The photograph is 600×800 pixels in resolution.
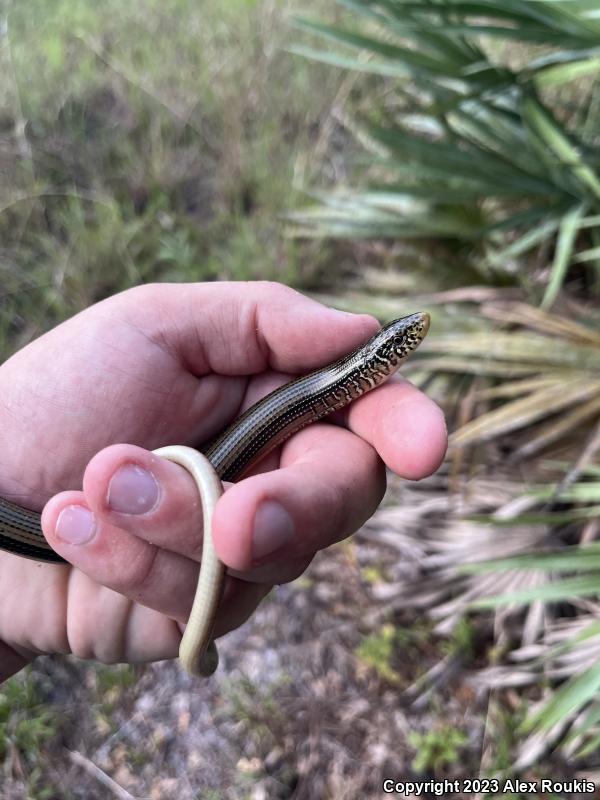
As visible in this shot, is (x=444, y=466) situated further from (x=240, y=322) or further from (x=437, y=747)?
(x=240, y=322)

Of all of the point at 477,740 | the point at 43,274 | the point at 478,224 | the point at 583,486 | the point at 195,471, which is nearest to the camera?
the point at 195,471

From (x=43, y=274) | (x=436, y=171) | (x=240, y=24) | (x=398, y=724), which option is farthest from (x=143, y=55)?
(x=398, y=724)

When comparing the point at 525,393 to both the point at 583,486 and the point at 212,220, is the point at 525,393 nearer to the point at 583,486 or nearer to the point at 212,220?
the point at 583,486

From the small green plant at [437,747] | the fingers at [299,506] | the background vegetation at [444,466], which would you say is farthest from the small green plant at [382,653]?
the fingers at [299,506]

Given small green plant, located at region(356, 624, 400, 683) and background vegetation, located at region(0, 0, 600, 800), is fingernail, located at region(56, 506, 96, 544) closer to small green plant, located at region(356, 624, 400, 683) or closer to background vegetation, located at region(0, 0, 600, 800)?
background vegetation, located at region(0, 0, 600, 800)

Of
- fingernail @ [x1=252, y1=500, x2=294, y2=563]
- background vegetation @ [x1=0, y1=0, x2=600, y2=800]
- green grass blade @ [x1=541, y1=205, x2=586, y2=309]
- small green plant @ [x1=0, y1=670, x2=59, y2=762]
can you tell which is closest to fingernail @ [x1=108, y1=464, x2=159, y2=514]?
fingernail @ [x1=252, y1=500, x2=294, y2=563]

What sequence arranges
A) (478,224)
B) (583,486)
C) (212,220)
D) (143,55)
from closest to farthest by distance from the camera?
(583,486) → (478,224) → (212,220) → (143,55)
